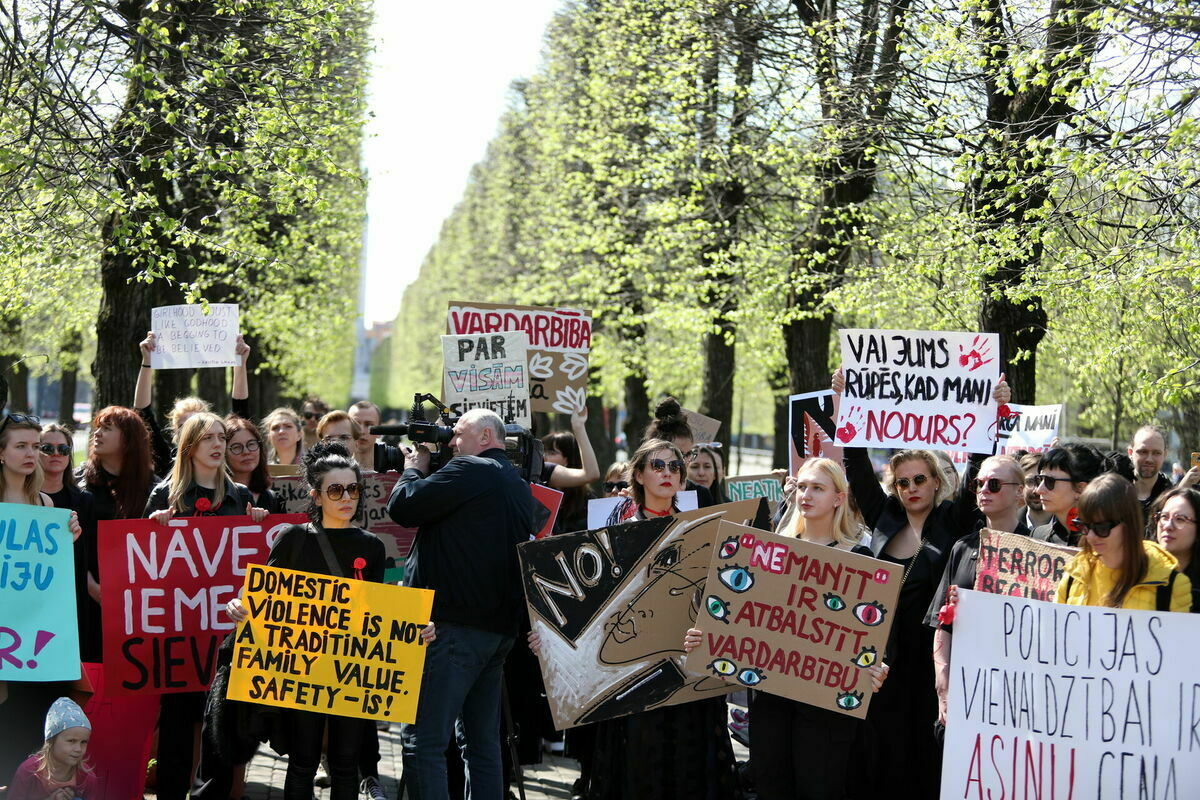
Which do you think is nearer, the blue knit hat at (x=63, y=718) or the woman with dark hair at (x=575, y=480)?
the blue knit hat at (x=63, y=718)

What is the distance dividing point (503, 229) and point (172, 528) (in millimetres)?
25293

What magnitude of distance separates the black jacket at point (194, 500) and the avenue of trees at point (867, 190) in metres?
5.47

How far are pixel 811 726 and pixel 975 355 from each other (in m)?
2.88

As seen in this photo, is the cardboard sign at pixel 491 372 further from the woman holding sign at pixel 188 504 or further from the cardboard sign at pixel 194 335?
the woman holding sign at pixel 188 504

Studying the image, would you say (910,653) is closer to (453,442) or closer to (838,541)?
(838,541)

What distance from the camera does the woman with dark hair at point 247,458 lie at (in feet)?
24.0

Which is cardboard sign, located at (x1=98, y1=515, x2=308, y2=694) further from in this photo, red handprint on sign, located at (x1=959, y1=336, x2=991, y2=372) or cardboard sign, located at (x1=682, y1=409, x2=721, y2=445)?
cardboard sign, located at (x1=682, y1=409, x2=721, y2=445)

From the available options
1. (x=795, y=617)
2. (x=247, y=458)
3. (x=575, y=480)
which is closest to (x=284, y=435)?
(x=247, y=458)

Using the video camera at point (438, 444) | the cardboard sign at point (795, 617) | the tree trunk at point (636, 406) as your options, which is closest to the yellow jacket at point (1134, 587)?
the cardboard sign at point (795, 617)

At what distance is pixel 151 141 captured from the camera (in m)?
11.8

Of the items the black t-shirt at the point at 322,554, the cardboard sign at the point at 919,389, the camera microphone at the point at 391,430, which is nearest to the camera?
the black t-shirt at the point at 322,554

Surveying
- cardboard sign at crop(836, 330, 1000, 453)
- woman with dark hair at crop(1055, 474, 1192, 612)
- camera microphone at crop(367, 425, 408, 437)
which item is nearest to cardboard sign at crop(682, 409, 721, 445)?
cardboard sign at crop(836, 330, 1000, 453)

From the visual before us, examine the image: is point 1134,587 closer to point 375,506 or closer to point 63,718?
point 63,718

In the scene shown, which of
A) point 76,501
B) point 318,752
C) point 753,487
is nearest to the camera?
point 318,752
